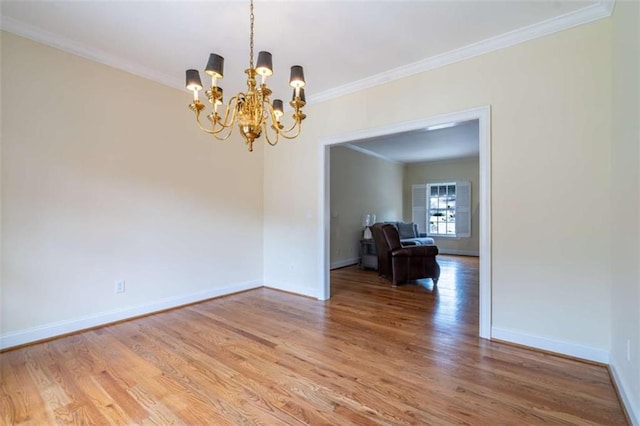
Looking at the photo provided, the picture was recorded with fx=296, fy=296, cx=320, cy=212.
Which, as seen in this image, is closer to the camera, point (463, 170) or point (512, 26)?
point (512, 26)

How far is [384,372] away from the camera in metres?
2.15

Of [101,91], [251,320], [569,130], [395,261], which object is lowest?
[251,320]

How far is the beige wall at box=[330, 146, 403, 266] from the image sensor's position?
6.27 meters

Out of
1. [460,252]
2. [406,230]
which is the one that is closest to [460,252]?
[460,252]

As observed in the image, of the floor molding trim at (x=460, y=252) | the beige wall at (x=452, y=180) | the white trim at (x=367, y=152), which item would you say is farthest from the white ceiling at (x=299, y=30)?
the floor molding trim at (x=460, y=252)

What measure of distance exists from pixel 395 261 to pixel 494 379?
9.04ft

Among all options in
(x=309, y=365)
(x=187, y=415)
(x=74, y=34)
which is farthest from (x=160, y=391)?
(x=74, y=34)

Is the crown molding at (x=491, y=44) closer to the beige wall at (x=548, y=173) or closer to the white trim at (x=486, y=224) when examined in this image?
the beige wall at (x=548, y=173)

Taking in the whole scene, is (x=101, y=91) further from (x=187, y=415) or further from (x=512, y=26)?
(x=512, y=26)

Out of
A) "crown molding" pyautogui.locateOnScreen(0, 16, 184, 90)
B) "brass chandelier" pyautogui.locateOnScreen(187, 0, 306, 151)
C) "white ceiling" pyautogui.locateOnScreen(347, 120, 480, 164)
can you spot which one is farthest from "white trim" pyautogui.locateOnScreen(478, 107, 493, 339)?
"crown molding" pyautogui.locateOnScreen(0, 16, 184, 90)

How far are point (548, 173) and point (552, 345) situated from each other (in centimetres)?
142

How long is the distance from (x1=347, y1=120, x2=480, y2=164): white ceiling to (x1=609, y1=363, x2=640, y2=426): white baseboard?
4.02 meters

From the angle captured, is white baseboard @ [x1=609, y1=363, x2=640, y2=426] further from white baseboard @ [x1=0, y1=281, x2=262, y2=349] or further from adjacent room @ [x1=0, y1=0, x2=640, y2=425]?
white baseboard @ [x1=0, y1=281, x2=262, y2=349]

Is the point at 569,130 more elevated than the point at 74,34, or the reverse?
the point at 74,34
